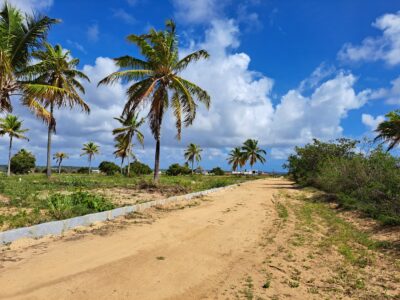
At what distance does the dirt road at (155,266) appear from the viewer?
4938 millimetres

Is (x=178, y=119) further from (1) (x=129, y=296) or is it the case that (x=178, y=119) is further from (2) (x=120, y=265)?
(1) (x=129, y=296)

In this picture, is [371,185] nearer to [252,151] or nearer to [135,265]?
[135,265]

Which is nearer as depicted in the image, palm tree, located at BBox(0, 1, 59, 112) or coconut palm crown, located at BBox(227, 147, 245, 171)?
palm tree, located at BBox(0, 1, 59, 112)

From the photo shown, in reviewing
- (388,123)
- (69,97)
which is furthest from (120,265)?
(388,123)

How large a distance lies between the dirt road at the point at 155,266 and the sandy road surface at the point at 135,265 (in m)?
0.01

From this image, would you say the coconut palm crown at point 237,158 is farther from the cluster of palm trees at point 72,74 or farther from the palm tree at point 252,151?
the cluster of palm trees at point 72,74

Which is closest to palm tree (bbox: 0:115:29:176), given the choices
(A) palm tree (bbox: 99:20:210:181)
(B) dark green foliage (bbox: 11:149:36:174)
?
(B) dark green foliage (bbox: 11:149:36:174)

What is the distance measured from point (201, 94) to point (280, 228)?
37.1 feet

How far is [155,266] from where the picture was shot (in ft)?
19.9

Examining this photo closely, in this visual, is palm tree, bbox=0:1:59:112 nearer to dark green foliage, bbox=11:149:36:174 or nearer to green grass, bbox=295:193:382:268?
green grass, bbox=295:193:382:268

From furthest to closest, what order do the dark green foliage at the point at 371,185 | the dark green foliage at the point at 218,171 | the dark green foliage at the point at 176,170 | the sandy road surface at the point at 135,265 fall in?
the dark green foliage at the point at 218,171 → the dark green foliage at the point at 176,170 → the dark green foliage at the point at 371,185 → the sandy road surface at the point at 135,265

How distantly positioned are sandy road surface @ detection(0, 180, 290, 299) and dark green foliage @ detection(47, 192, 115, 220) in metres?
1.52

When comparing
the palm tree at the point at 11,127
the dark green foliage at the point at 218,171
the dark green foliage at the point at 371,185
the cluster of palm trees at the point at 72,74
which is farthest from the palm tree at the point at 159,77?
the dark green foliage at the point at 218,171

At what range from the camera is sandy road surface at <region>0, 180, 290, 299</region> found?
486 cm
